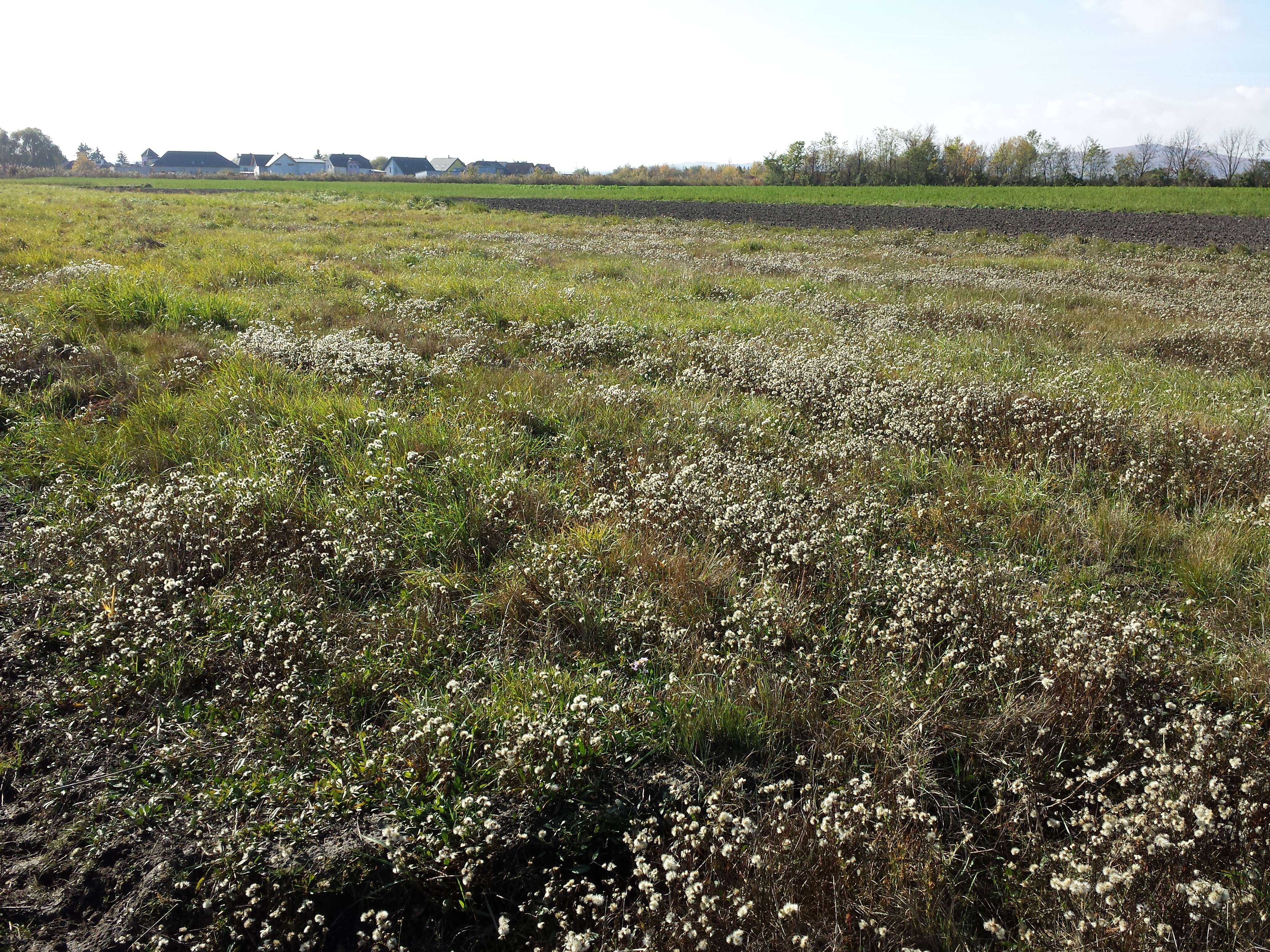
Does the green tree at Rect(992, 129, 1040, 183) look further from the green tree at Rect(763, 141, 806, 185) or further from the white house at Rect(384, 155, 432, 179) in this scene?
the white house at Rect(384, 155, 432, 179)

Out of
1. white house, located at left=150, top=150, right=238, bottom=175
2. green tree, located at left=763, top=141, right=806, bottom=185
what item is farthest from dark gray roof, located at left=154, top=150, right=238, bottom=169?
green tree, located at left=763, top=141, right=806, bottom=185

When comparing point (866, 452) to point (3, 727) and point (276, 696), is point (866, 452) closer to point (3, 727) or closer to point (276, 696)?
point (276, 696)

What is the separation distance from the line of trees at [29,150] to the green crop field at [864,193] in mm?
51558

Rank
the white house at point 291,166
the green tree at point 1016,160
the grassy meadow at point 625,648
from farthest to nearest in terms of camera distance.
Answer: the white house at point 291,166, the green tree at point 1016,160, the grassy meadow at point 625,648

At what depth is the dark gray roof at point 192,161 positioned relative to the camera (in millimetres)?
136250

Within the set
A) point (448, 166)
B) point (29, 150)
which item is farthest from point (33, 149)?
point (448, 166)

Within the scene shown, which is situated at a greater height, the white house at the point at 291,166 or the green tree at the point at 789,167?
the white house at the point at 291,166

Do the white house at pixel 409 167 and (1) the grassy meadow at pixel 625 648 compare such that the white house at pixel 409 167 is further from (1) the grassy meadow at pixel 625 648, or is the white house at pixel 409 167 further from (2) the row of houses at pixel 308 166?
(1) the grassy meadow at pixel 625 648

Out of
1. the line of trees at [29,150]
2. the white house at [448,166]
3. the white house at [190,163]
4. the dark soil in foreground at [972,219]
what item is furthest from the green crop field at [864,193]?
the white house at [448,166]

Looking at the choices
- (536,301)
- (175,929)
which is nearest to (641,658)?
(175,929)

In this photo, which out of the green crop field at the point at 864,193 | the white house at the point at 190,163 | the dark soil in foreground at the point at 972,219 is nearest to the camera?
the dark soil in foreground at the point at 972,219

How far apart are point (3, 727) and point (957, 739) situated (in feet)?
15.4

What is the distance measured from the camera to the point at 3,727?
3445mm

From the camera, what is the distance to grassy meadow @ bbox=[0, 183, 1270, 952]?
2.61 metres
